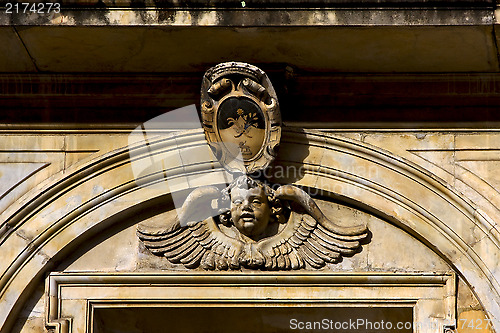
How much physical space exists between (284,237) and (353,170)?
51 centimetres

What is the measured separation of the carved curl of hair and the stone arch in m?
0.15

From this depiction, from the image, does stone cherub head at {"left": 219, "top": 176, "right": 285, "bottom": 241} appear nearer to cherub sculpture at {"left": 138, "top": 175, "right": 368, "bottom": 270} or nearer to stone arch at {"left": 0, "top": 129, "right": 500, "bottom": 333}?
cherub sculpture at {"left": 138, "top": 175, "right": 368, "bottom": 270}

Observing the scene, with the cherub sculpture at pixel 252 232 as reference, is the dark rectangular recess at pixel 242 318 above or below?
below

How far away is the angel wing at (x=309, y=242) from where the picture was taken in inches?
249

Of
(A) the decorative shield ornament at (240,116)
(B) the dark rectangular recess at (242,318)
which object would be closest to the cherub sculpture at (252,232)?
(A) the decorative shield ornament at (240,116)

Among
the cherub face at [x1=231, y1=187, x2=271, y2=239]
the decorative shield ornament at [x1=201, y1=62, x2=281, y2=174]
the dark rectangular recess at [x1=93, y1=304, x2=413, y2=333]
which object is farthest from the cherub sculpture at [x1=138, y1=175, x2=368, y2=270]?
the dark rectangular recess at [x1=93, y1=304, x2=413, y2=333]

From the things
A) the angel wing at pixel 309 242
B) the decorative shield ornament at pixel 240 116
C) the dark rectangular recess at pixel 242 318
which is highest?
the decorative shield ornament at pixel 240 116

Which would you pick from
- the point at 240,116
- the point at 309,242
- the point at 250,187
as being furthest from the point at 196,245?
the point at 240,116

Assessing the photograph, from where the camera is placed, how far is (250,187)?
6332 millimetres

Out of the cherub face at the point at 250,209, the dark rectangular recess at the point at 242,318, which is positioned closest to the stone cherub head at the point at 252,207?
the cherub face at the point at 250,209

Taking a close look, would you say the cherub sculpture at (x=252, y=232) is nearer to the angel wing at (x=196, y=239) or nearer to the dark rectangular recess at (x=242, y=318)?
the angel wing at (x=196, y=239)

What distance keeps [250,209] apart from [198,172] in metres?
0.39

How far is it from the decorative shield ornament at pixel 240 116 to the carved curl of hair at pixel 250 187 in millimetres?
66

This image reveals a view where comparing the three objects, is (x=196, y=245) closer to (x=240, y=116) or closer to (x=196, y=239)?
(x=196, y=239)
